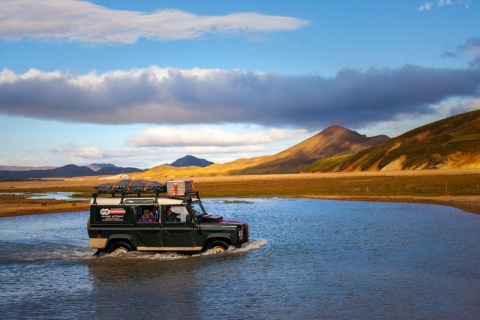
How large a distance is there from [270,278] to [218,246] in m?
5.11

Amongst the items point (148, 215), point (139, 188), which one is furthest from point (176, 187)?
point (148, 215)

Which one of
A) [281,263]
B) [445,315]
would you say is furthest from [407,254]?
[445,315]

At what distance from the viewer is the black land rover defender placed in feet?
78.9

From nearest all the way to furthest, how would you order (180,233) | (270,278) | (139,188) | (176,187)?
(270,278) < (180,233) < (139,188) < (176,187)

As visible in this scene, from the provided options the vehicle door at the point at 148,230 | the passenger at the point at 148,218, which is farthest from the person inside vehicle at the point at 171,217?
the passenger at the point at 148,218

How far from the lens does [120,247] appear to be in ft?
79.8

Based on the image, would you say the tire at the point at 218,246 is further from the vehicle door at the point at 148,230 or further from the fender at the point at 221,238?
the vehicle door at the point at 148,230

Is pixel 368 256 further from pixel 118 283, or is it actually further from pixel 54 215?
pixel 54 215

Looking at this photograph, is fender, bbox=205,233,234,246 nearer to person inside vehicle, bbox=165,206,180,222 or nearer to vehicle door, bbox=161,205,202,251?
vehicle door, bbox=161,205,202,251

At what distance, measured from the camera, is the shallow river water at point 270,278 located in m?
15.3

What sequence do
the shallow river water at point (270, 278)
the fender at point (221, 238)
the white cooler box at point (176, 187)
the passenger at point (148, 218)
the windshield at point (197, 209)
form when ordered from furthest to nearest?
the white cooler box at point (176, 187), the windshield at point (197, 209), the passenger at point (148, 218), the fender at point (221, 238), the shallow river water at point (270, 278)

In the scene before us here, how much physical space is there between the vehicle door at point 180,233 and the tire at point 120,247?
166 cm

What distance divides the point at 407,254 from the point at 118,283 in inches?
484

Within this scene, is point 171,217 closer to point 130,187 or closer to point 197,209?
point 197,209
